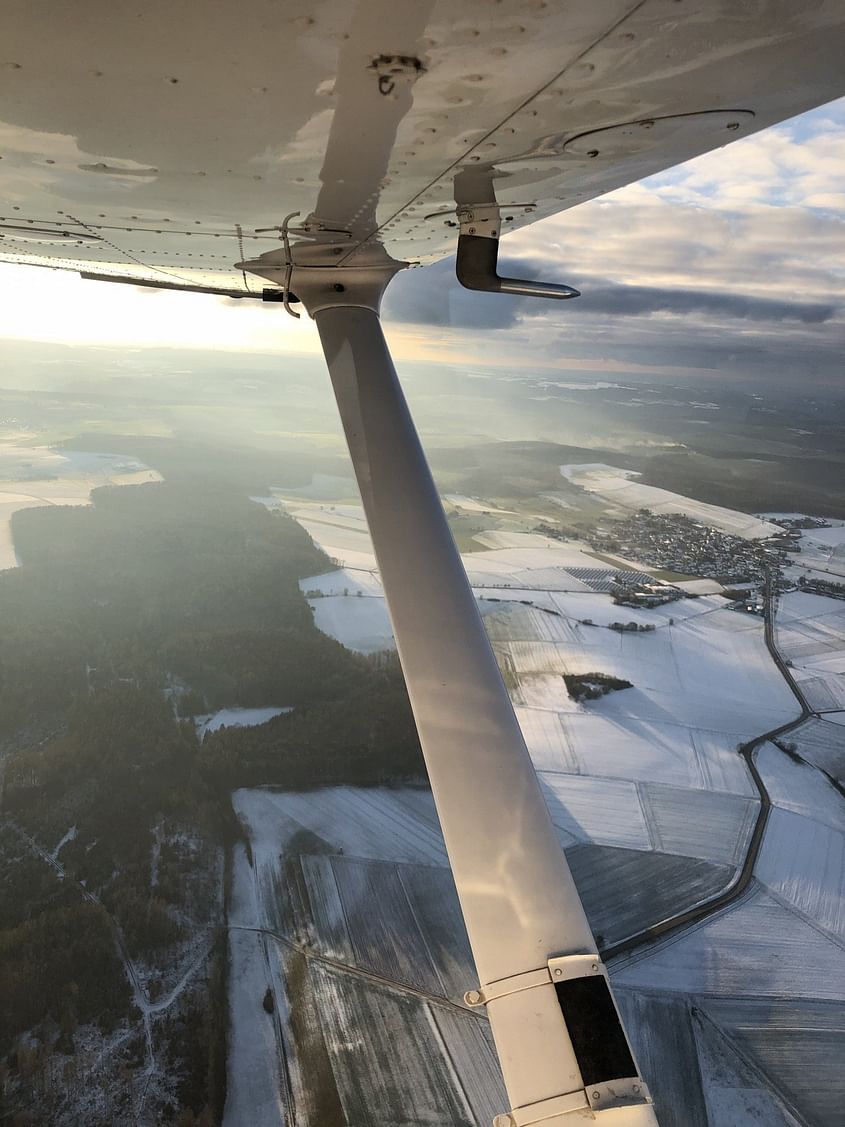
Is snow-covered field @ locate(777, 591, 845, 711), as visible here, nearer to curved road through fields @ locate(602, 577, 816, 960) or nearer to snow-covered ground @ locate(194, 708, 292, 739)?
curved road through fields @ locate(602, 577, 816, 960)

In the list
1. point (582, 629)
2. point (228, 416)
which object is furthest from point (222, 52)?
point (228, 416)

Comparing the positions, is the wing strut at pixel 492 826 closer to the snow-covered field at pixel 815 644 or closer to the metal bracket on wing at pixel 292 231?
the metal bracket on wing at pixel 292 231

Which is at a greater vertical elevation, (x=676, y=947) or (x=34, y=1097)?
(x=676, y=947)

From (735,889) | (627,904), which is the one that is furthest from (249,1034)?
(735,889)

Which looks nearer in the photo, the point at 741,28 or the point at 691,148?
the point at 741,28

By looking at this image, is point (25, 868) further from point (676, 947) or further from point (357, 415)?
point (357, 415)

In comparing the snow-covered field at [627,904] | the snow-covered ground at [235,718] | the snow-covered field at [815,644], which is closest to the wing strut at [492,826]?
the snow-covered field at [627,904]
